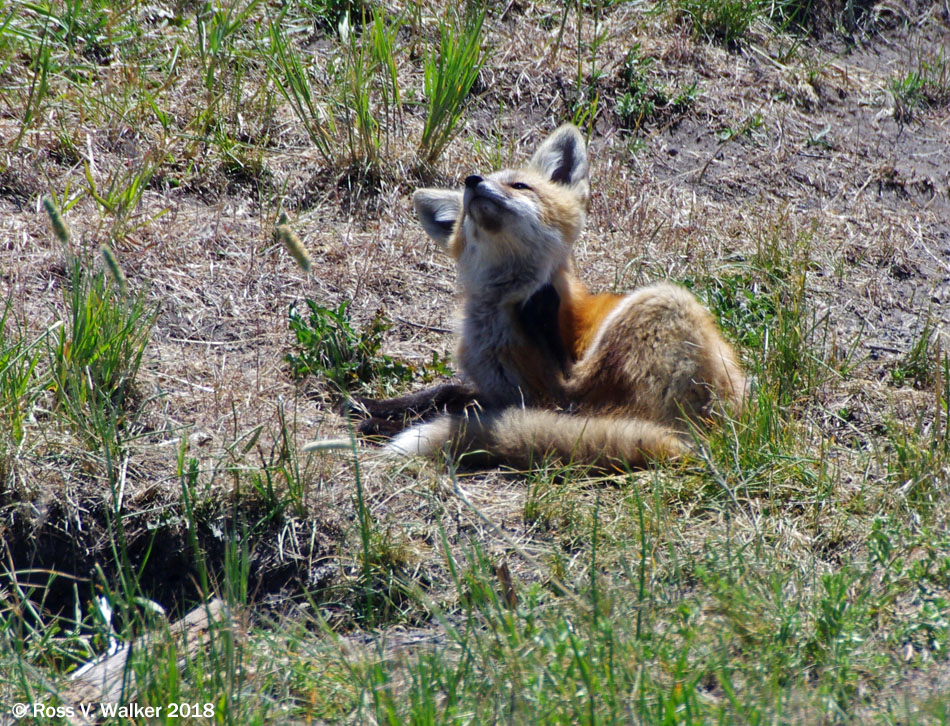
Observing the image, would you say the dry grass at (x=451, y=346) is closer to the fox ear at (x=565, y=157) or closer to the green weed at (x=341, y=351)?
the green weed at (x=341, y=351)

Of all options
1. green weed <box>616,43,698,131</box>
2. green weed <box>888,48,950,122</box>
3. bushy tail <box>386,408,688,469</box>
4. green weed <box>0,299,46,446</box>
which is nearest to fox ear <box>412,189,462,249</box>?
bushy tail <box>386,408,688,469</box>

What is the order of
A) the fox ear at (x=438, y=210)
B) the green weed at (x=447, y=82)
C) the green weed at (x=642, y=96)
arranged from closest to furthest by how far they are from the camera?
the fox ear at (x=438, y=210) → the green weed at (x=447, y=82) → the green weed at (x=642, y=96)

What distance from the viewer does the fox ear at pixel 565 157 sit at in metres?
5.16

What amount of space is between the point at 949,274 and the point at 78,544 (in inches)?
216

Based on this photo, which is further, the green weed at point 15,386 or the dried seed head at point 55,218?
the green weed at point 15,386

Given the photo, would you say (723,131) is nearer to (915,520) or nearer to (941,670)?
(915,520)

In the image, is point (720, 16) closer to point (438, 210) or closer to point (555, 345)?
point (438, 210)

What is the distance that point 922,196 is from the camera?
6559mm

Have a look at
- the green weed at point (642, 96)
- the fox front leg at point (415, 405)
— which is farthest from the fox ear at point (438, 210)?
the green weed at point (642, 96)

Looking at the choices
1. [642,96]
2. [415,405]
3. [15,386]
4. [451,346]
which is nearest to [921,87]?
[642,96]

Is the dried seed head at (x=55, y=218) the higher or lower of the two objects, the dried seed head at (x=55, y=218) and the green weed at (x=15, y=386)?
the higher

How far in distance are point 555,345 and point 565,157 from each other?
144 cm

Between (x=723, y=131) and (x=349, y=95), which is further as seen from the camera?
(x=723, y=131)

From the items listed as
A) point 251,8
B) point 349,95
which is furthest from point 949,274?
point 251,8
